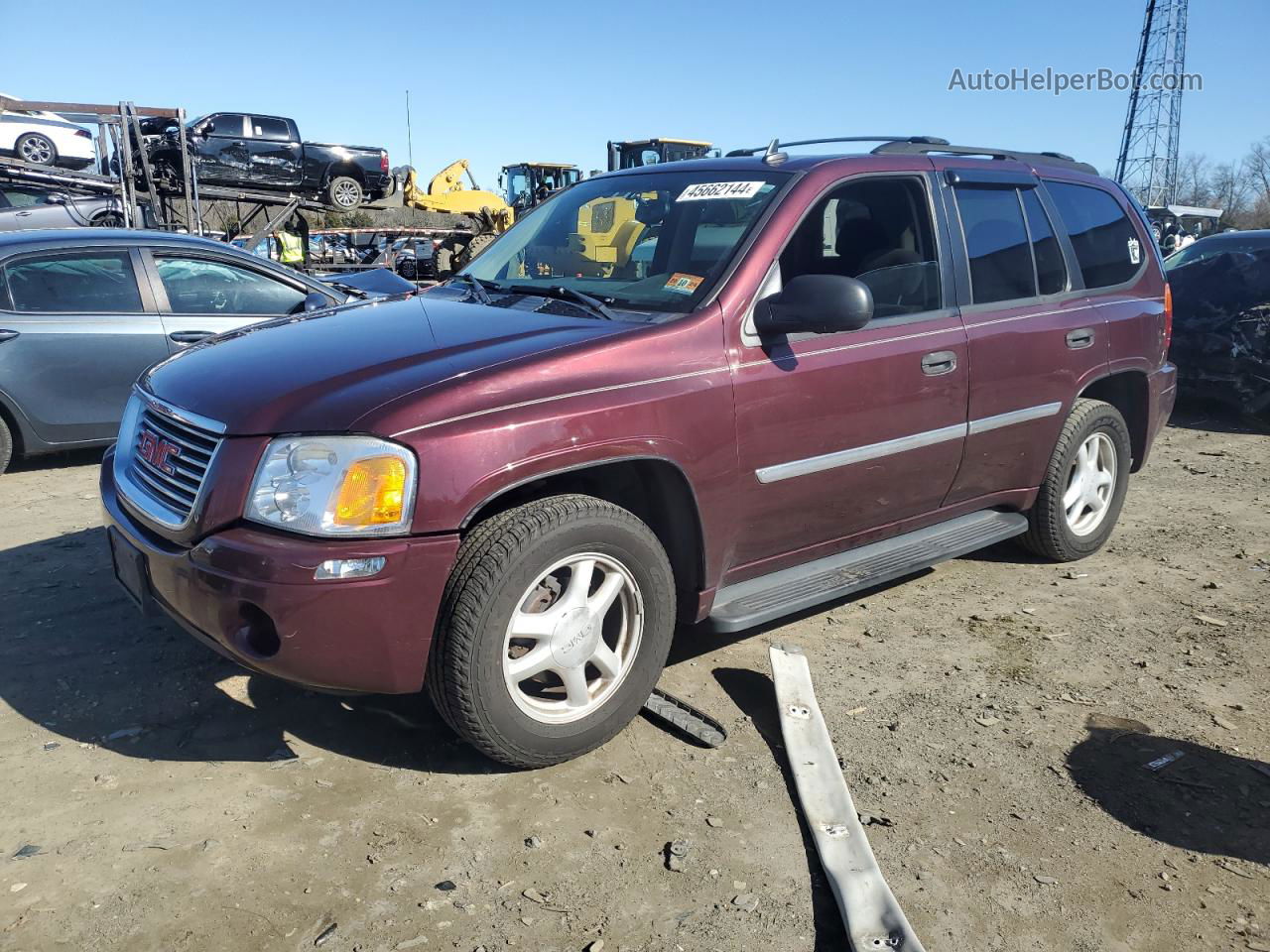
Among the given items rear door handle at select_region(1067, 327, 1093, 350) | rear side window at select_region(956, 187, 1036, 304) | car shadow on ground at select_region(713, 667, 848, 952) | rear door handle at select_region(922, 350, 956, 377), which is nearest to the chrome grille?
car shadow on ground at select_region(713, 667, 848, 952)

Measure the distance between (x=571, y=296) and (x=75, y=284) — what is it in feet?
14.2

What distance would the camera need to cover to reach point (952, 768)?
122 inches

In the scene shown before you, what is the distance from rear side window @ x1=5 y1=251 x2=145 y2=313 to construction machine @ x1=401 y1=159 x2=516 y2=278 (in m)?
16.6

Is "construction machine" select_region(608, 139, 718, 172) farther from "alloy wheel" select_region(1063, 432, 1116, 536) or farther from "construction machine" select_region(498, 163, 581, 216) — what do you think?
"alloy wheel" select_region(1063, 432, 1116, 536)

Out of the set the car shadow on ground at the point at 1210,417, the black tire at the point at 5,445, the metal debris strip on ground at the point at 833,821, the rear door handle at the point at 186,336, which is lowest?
A: the car shadow on ground at the point at 1210,417

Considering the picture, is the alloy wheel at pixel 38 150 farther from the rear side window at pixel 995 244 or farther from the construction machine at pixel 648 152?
the rear side window at pixel 995 244

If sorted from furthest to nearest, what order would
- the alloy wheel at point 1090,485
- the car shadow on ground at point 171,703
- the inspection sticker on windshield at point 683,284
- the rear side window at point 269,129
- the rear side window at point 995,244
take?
the rear side window at point 269,129, the alloy wheel at point 1090,485, the rear side window at point 995,244, the inspection sticker on windshield at point 683,284, the car shadow on ground at point 171,703

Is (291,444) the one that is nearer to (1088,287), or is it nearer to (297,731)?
(297,731)

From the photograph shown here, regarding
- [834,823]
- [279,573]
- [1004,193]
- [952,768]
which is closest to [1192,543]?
[1004,193]

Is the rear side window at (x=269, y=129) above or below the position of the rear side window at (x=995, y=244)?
above

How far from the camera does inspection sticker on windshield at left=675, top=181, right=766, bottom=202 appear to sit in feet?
12.0

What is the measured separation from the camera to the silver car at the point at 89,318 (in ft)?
20.0

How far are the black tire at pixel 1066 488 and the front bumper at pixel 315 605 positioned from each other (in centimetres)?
316

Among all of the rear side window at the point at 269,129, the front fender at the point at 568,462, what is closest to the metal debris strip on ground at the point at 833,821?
the front fender at the point at 568,462
